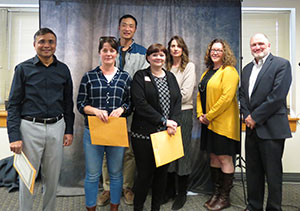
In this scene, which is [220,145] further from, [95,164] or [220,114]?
[95,164]

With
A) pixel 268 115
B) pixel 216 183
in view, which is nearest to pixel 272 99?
pixel 268 115

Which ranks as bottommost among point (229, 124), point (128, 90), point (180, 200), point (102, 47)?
point (180, 200)

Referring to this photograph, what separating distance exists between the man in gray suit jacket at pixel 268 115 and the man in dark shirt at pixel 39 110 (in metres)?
1.54

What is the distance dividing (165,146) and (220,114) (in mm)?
725

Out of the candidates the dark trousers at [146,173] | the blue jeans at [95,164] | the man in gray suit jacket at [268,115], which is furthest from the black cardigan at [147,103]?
the man in gray suit jacket at [268,115]

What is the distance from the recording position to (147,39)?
2580 mm

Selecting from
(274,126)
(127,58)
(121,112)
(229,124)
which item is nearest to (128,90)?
(121,112)

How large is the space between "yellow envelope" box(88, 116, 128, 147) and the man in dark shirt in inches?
11.1

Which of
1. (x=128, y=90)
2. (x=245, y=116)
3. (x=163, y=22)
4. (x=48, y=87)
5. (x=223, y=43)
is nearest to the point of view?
(x=48, y=87)

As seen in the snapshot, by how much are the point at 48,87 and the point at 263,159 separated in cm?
177

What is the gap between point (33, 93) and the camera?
1.60 meters

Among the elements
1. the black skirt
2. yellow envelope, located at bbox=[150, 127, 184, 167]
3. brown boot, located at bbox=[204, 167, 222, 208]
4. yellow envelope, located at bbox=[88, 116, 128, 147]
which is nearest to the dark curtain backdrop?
brown boot, located at bbox=[204, 167, 222, 208]

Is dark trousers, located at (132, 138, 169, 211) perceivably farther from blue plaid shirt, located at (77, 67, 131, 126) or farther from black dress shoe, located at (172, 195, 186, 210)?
black dress shoe, located at (172, 195, 186, 210)

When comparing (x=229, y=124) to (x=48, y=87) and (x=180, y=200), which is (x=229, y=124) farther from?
(x=48, y=87)
